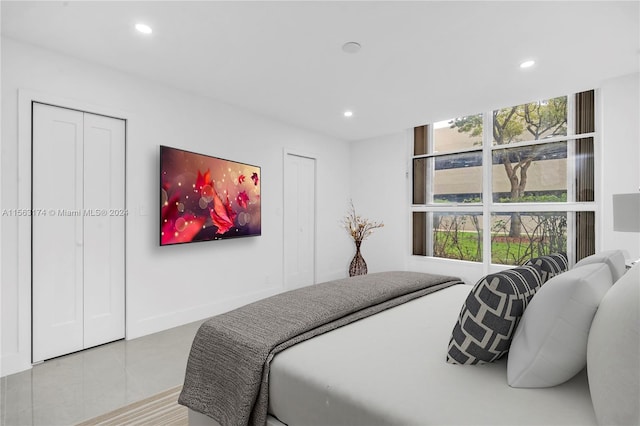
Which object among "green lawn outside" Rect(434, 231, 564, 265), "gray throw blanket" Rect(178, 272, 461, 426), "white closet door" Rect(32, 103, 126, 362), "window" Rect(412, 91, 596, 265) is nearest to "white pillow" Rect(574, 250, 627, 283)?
"gray throw blanket" Rect(178, 272, 461, 426)

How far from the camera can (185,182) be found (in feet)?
11.1

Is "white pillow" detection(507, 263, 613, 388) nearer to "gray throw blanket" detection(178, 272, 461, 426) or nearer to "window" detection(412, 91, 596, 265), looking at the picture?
"gray throw blanket" detection(178, 272, 461, 426)

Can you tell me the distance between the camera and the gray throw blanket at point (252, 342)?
130cm

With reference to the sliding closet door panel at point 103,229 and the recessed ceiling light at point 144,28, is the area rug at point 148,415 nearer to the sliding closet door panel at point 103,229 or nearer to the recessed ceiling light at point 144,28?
the sliding closet door panel at point 103,229

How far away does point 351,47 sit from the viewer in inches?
103

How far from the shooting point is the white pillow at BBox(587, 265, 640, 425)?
778mm

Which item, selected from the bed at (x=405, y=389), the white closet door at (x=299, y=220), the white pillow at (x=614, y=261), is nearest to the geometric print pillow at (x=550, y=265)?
the white pillow at (x=614, y=261)

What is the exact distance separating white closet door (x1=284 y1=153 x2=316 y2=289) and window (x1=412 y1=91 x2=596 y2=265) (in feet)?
5.37

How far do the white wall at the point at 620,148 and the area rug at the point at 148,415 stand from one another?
13.1ft

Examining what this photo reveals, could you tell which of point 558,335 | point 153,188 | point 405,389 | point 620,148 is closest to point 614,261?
point 558,335

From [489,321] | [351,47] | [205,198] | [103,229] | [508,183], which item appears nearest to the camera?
[489,321]

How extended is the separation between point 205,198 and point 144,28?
1656mm

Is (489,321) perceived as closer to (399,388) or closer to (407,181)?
(399,388)

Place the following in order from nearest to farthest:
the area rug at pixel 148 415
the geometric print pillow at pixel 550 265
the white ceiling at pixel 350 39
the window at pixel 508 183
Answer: the geometric print pillow at pixel 550 265 → the area rug at pixel 148 415 → the white ceiling at pixel 350 39 → the window at pixel 508 183
